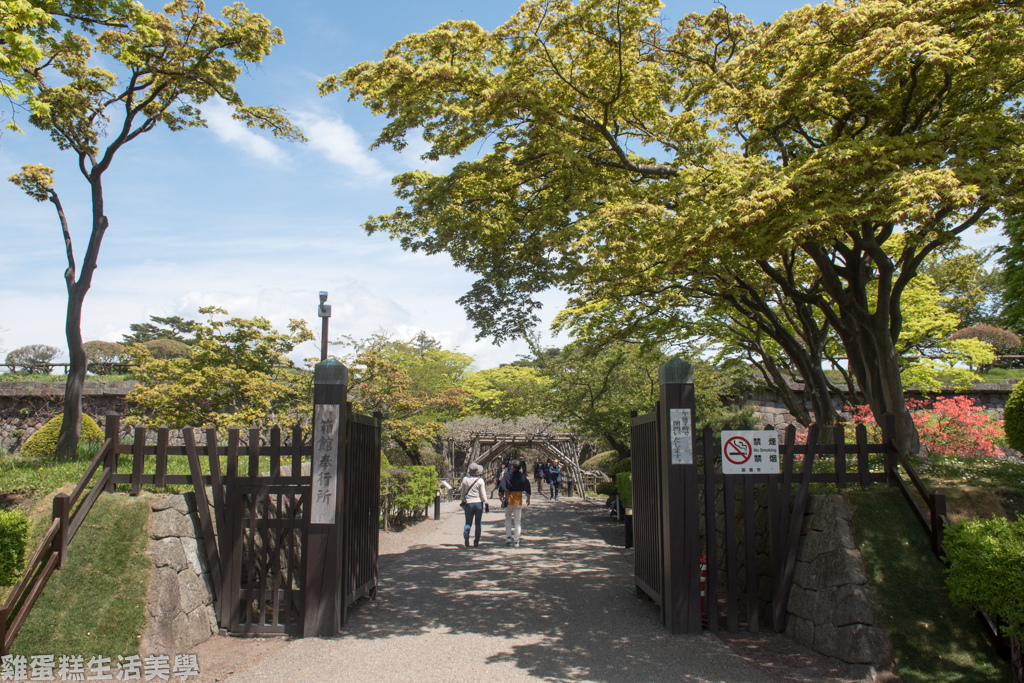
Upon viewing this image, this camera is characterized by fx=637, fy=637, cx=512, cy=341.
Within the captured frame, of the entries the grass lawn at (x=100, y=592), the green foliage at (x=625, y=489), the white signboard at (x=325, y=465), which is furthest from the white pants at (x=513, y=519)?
the grass lawn at (x=100, y=592)

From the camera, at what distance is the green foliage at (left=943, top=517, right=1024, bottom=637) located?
4.41 metres

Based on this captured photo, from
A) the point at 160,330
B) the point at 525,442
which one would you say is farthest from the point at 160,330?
the point at 525,442

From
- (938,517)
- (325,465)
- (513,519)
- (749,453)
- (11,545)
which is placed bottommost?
(513,519)

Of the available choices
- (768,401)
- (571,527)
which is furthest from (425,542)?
(768,401)

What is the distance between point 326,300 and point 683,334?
8.60 m

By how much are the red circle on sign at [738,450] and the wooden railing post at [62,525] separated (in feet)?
20.5

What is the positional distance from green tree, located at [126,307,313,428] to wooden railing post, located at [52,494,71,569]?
7135mm

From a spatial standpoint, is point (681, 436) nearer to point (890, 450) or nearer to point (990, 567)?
point (890, 450)

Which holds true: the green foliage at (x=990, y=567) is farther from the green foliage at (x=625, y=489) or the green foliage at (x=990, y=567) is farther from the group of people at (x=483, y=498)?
the green foliage at (x=625, y=489)

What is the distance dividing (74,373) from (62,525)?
25.4 feet

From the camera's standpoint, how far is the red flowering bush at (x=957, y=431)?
589 inches

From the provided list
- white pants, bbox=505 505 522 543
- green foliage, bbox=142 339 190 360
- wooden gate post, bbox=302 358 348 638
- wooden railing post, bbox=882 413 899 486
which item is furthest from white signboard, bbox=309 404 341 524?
green foliage, bbox=142 339 190 360

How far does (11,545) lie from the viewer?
5277 millimetres

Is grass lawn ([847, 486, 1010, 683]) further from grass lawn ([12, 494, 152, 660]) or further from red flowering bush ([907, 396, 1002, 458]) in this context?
red flowering bush ([907, 396, 1002, 458])
